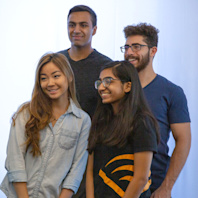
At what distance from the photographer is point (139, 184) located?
1652mm

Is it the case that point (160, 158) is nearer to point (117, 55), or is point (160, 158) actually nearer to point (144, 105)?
point (144, 105)

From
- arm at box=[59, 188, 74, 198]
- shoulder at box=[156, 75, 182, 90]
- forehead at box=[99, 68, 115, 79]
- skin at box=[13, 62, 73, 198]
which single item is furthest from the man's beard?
arm at box=[59, 188, 74, 198]

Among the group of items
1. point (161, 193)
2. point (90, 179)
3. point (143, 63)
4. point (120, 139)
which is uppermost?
point (143, 63)

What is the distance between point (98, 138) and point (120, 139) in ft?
0.49

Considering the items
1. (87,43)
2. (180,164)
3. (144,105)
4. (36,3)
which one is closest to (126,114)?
(144,105)

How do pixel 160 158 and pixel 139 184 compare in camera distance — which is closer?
pixel 139 184

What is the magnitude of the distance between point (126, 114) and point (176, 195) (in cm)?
194

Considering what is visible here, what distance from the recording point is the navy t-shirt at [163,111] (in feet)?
6.65

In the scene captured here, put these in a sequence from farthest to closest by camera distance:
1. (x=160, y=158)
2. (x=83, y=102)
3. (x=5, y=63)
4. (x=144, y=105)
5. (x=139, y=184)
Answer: (x=5, y=63), (x=83, y=102), (x=160, y=158), (x=144, y=105), (x=139, y=184)

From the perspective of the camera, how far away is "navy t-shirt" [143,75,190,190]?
2.03 metres

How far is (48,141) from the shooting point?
1838 millimetres

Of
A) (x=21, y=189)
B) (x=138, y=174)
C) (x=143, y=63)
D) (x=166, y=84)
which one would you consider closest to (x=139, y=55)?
(x=143, y=63)

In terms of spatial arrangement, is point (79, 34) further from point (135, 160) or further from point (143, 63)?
point (135, 160)

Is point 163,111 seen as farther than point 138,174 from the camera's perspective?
Yes
